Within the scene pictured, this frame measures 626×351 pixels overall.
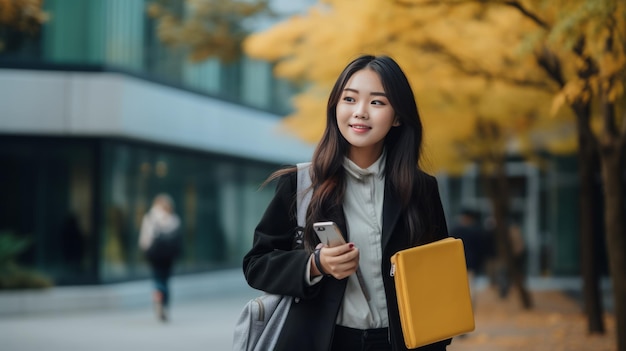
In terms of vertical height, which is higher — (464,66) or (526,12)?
(526,12)

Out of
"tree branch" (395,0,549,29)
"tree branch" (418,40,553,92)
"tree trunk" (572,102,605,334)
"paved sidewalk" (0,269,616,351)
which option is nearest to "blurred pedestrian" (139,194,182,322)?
"paved sidewalk" (0,269,616,351)

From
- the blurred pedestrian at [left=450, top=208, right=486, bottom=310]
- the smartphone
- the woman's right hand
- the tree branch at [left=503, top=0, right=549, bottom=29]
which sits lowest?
the blurred pedestrian at [left=450, top=208, right=486, bottom=310]

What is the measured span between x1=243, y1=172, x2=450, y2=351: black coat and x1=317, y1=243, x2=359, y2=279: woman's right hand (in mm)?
174

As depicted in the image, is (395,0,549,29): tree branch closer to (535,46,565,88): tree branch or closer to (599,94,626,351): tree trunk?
(535,46,565,88): tree branch

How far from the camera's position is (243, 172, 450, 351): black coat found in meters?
3.84

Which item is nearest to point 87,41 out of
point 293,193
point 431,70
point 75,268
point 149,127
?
point 149,127

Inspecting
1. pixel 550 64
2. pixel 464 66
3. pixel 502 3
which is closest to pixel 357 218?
pixel 502 3

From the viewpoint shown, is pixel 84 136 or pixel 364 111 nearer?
pixel 364 111

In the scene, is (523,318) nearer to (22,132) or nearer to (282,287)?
(22,132)

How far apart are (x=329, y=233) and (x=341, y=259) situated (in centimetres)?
9

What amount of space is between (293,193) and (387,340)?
0.63 meters

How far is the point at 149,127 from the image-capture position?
78.2 ft

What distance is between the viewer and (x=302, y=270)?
12.5ft

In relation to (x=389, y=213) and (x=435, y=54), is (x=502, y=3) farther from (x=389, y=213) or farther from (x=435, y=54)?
(x=389, y=213)
